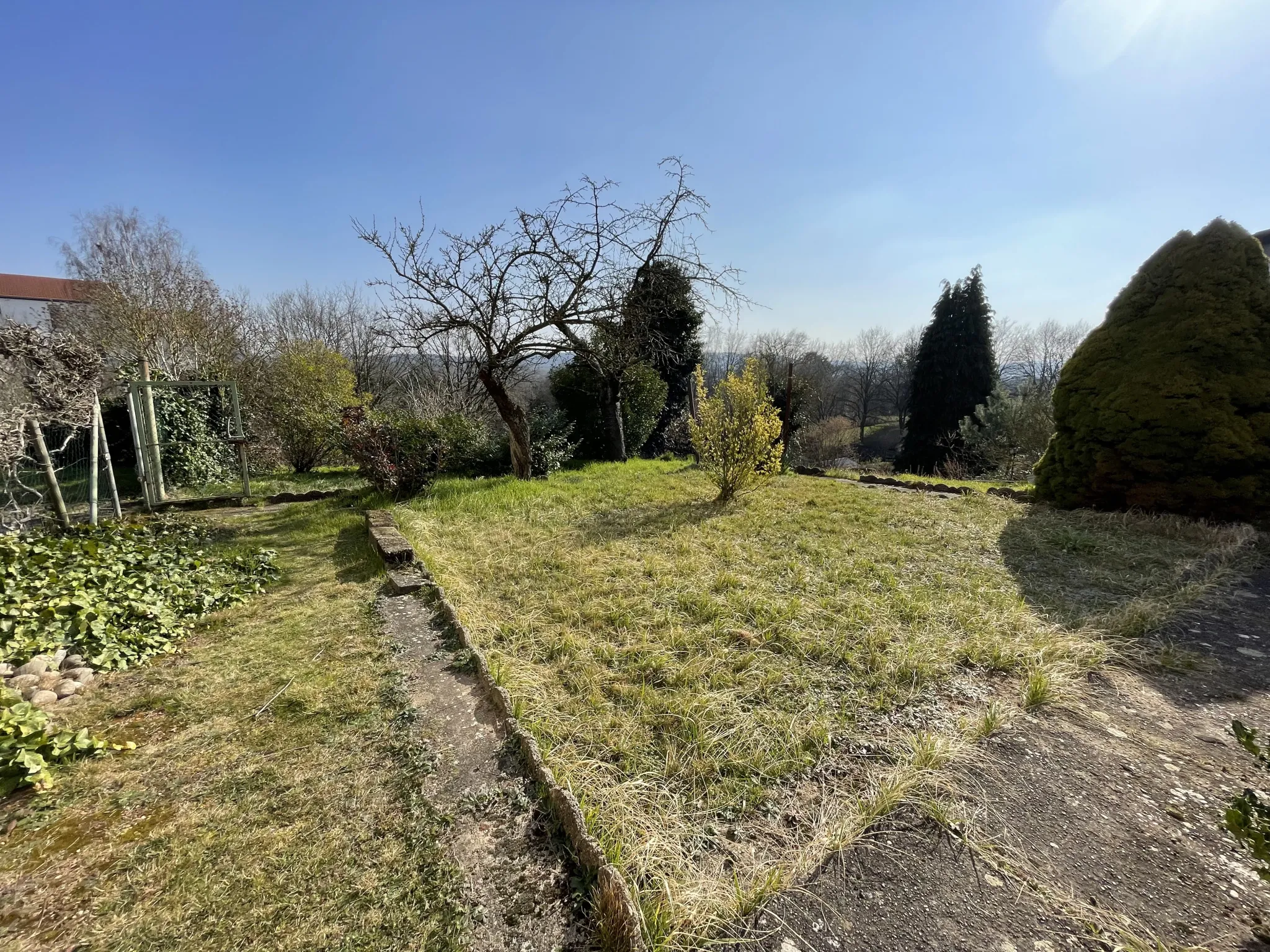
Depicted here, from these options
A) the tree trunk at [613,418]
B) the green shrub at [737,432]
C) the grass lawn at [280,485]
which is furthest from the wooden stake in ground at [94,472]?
the tree trunk at [613,418]

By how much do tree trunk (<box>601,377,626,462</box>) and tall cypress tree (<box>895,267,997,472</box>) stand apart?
1382cm

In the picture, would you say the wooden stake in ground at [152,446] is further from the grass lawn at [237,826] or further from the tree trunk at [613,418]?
the tree trunk at [613,418]

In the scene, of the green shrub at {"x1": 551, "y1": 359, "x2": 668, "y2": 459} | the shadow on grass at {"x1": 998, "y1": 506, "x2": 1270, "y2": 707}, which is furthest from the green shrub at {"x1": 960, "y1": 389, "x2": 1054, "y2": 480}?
the green shrub at {"x1": 551, "y1": 359, "x2": 668, "y2": 459}

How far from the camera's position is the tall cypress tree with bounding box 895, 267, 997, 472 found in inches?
749

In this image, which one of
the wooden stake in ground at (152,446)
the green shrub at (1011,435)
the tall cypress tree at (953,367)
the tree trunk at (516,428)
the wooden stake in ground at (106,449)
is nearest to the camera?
the wooden stake in ground at (106,449)

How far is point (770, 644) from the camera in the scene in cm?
286

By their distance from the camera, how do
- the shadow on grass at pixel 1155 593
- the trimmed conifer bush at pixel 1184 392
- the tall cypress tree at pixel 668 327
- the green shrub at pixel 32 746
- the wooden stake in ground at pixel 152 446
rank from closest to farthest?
the green shrub at pixel 32 746 < the shadow on grass at pixel 1155 593 < the trimmed conifer bush at pixel 1184 392 < the wooden stake in ground at pixel 152 446 < the tall cypress tree at pixel 668 327

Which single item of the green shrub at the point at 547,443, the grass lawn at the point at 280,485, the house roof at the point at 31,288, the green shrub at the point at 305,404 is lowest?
the grass lawn at the point at 280,485

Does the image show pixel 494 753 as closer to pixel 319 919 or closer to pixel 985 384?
pixel 319 919

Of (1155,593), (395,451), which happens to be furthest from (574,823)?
(395,451)

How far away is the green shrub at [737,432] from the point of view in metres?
6.04

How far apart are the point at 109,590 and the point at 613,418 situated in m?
8.31

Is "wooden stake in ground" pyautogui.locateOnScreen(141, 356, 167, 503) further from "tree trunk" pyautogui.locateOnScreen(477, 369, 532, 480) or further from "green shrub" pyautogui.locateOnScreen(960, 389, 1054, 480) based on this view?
"green shrub" pyautogui.locateOnScreen(960, 389, 1054, 480)

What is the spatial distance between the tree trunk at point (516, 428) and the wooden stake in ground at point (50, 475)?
4381 mm
